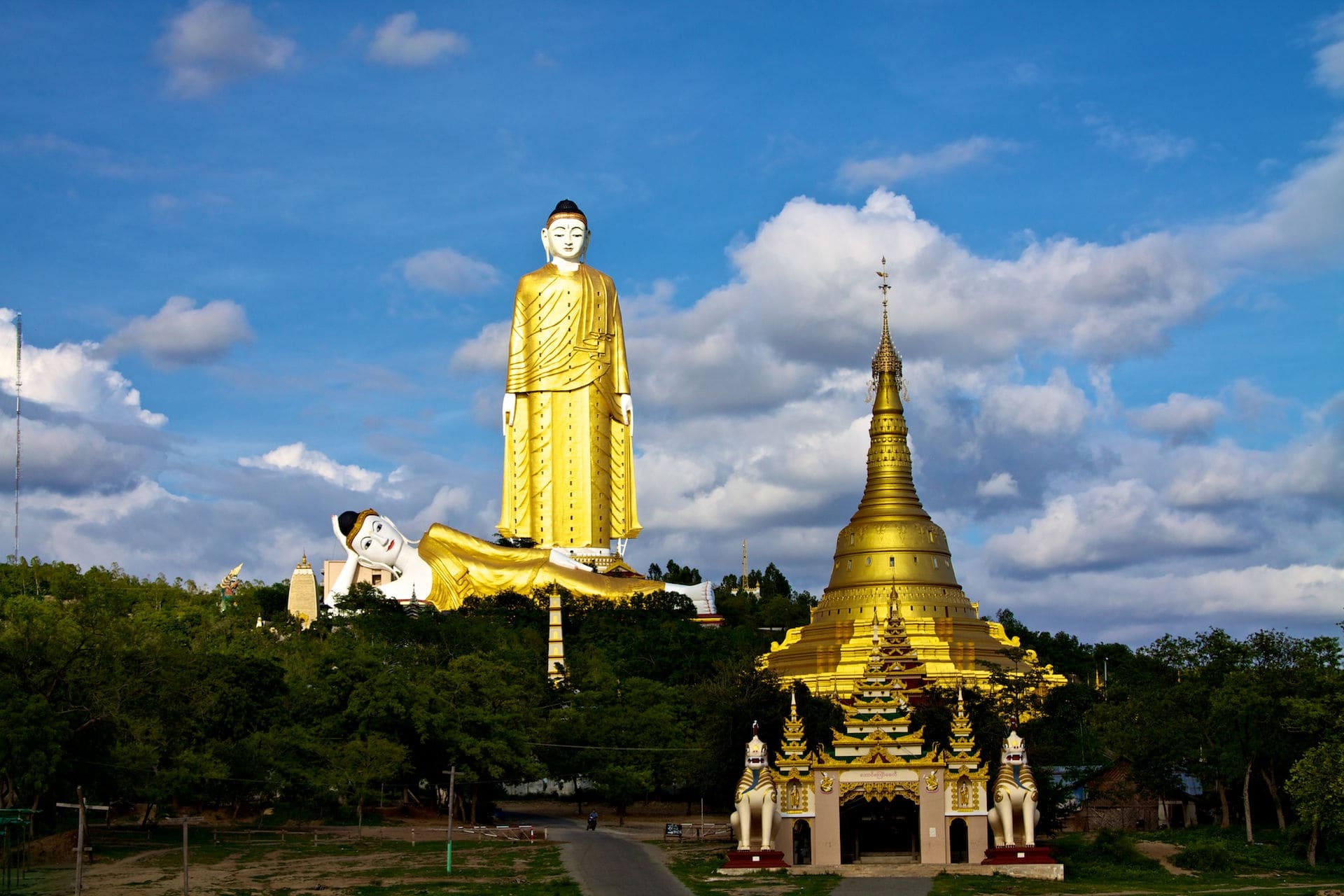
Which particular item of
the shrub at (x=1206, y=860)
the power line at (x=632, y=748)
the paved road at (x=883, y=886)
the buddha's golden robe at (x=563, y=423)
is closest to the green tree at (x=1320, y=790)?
the shrub at (x=1206, y=860)

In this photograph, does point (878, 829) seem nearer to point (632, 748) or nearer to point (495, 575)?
Answer: point (632, 748)

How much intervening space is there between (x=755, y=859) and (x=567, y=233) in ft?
172

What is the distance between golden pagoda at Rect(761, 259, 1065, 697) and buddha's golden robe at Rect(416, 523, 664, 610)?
10871mm

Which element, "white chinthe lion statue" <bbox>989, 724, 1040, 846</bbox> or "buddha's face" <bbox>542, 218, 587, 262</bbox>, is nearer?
"white chinthe lion statue" <bbox>989, 724, 1040, 846</bbox>

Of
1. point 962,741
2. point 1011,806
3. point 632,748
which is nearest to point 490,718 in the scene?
point 632,748

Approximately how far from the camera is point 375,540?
79500 millimetres

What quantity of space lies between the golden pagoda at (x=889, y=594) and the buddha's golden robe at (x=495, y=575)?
10.9 meters

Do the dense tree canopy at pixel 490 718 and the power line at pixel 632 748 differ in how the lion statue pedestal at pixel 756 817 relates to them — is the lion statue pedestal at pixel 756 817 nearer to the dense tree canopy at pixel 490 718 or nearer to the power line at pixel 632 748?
the dense tree canopy at pixel 490 718

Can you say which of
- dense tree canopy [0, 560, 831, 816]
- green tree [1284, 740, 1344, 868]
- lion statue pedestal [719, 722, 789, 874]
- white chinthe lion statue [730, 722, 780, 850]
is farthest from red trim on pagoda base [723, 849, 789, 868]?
green tree [1284, 740, 1344, 868]

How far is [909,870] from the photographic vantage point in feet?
109

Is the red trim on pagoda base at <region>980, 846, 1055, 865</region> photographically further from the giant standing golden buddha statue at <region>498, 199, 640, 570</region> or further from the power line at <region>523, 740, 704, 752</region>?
the giant standing golden buddha statue at <region>498, 199, 640, 570</region>

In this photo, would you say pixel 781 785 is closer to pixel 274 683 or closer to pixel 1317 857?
pixel 1317 857

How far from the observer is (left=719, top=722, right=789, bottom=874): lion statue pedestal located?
110ft

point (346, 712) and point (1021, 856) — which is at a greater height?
point (346, 712)
